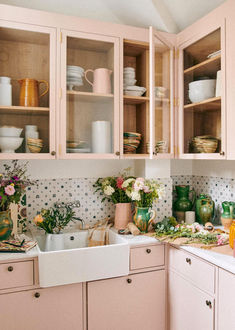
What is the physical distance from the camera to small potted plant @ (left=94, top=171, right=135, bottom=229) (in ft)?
7.77

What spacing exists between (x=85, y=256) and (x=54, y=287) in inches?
10.0

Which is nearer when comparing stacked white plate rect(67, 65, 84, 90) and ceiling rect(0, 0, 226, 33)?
stacked white plate rect(67, 65, 84, 90)

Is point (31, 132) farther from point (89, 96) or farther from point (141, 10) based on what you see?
point (141, 10)

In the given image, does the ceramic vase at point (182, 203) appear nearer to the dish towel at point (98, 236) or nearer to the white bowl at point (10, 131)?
the dish towel at point (98, 236)

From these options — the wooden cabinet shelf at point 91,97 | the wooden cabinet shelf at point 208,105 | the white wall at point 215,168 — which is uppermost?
the wooden cabinet shelf at point 91,97

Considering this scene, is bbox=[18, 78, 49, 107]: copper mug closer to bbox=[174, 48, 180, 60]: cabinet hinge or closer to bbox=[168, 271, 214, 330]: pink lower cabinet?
bbox=[174, 48, 180, 60]: cabinet hinge

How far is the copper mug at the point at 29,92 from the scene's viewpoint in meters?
1.99

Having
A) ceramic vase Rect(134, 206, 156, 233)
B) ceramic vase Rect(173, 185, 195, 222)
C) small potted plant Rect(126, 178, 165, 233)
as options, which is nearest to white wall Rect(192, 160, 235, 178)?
ceramic vase Rect(173, 185, 195, 222)

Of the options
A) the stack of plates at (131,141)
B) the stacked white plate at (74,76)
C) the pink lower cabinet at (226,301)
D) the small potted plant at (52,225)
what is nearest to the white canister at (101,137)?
the stack of plates at (131,141)

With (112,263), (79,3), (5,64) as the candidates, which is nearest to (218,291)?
(112,263)

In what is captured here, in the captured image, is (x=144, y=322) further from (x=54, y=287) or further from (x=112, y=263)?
(x=54, y=287)

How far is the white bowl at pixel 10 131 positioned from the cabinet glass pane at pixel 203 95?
1168 mm

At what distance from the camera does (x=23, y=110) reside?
1.99 m

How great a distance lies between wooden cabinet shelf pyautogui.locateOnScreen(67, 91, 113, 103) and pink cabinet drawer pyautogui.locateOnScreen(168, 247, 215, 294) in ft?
3.67
